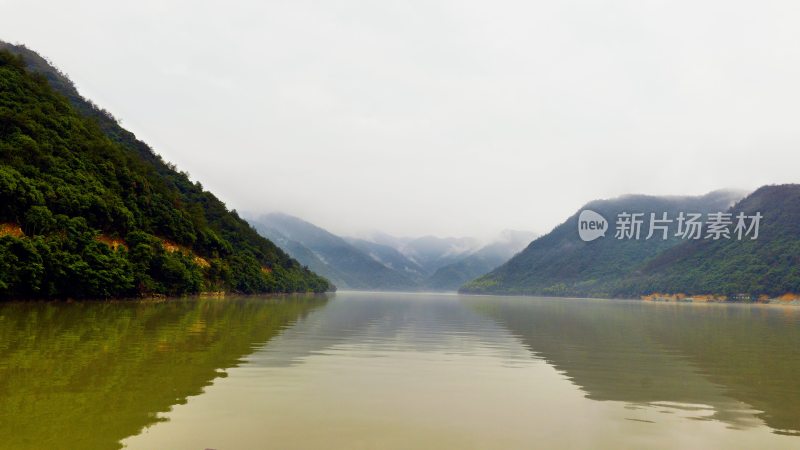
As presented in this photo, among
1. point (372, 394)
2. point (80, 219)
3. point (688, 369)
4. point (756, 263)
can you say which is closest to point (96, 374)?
point (372, 394)

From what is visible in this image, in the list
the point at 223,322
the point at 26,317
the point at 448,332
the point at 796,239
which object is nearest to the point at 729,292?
the point at 796,239

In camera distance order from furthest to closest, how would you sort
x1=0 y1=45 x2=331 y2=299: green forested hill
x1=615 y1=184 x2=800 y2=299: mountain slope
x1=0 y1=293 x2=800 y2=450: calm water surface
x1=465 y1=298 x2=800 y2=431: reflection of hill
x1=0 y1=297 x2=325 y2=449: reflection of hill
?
x1=615 y1=184 x2=800 y2=299: mountain slope, x1=0 y1=45 x2=331 y2=299: green forested hill, x1=465 y1=298 x2=800 y2=431: reflection of hill, x1=0 y1=293 x2=800 y2=450: calm water surface, x1=0 y1=297 x2=325 y2=449: reflection of hill

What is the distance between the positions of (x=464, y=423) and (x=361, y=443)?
2.68m

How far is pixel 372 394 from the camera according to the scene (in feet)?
44.6

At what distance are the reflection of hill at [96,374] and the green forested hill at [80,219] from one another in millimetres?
22684

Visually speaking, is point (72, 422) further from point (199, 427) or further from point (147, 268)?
point (147, 268)

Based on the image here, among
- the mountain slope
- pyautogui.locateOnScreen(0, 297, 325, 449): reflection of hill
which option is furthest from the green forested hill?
the mountain slope

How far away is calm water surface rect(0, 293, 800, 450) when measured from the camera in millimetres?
9578

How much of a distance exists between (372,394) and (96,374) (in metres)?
7.57

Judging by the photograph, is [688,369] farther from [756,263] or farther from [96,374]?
[756,263]

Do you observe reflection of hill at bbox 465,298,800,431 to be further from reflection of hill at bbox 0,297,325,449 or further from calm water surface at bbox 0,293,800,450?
reflection of hill at bbox 0,297,325,449

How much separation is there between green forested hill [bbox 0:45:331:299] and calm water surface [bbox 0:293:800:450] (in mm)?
26066

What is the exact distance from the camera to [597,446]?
946 cm

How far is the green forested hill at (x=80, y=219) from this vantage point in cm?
4788
